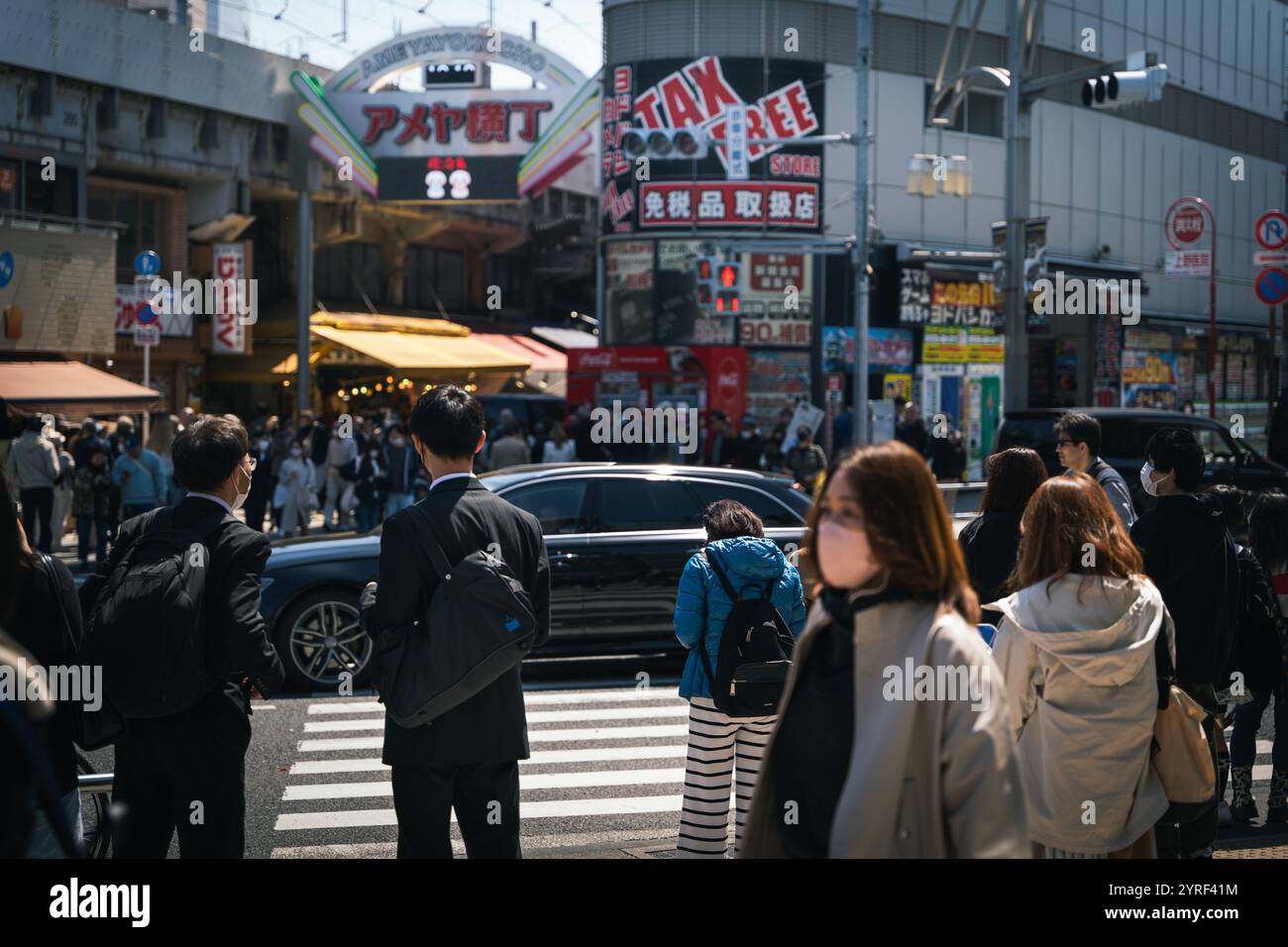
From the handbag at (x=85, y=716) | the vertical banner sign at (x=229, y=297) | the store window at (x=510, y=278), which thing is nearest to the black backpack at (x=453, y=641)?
the handbag at (x=85, y=716)

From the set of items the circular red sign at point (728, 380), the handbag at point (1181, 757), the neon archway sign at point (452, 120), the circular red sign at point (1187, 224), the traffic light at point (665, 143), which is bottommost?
the handbag at point (1181, 757)

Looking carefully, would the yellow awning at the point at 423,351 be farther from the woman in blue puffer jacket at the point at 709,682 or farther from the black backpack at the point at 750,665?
the black backpack at the point at 750,665

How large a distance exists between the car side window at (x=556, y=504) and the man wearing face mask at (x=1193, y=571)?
545 cm

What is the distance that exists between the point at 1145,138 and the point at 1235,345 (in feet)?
29.5

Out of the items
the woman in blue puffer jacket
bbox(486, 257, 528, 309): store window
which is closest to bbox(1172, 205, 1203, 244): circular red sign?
the woman in blue puffer jacket

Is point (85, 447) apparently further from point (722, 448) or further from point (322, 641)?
point (322, 641)

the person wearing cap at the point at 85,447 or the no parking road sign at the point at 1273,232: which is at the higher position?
the no parking road sign at the point at 1273,232

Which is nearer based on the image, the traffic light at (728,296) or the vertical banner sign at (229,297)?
the traffic light at (728,296)

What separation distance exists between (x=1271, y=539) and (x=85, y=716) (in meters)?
5.37

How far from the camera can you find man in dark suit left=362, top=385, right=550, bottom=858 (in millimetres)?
4395

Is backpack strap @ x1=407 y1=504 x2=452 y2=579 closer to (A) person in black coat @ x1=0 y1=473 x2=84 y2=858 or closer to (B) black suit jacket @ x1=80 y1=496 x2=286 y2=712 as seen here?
(B) black suit jacket @ x1=80 y1=496 x2=286 y2=712

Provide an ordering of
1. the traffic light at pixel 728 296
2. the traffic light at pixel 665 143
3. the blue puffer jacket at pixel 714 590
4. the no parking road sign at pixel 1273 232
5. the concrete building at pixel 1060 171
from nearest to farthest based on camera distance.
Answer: the blue puffer jacket at pixel 714 590 → the no parking road sign at pixel 1273 232 → the traffic light at pixel 665 143 → the traffic light at pixel 728 296 → the concrete building at pixel 1060 171

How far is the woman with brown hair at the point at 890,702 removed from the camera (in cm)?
288

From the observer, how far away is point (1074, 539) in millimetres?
4309
